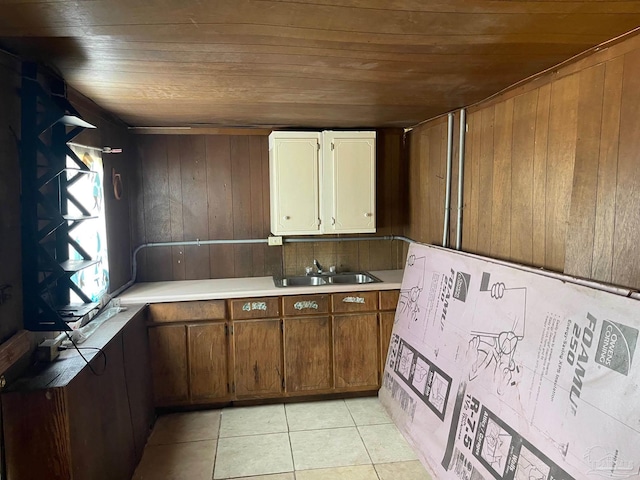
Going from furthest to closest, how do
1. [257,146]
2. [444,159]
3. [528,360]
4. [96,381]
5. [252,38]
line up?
[257,146], [444,159], [96,381], [528,360], [252,38]

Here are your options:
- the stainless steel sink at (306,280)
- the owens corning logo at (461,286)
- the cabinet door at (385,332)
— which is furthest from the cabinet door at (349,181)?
the owens corning logo at (461,286)

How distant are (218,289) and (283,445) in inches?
45.5

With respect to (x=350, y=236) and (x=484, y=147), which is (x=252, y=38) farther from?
(x=350, y=236)

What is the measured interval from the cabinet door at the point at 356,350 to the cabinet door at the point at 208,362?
0.82 m

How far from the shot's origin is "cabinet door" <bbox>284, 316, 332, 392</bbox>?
322 cm

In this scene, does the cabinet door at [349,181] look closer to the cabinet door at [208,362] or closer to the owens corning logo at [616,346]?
the cabinet door at [208,362]

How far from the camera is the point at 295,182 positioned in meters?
3.38

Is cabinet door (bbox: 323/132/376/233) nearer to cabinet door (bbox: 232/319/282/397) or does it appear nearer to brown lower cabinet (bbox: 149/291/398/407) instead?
brown lower cabinet (bbox: 149/291/398/407)

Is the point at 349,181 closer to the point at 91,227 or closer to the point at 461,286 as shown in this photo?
the point at 461,286

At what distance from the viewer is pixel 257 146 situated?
11.9 feet

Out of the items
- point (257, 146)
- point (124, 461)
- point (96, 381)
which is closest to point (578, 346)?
point (96, 381)

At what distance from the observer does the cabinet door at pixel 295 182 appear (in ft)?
11.0

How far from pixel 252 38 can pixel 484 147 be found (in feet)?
5.22

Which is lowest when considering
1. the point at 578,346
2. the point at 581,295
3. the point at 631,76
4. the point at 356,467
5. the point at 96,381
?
the point at 356,467
